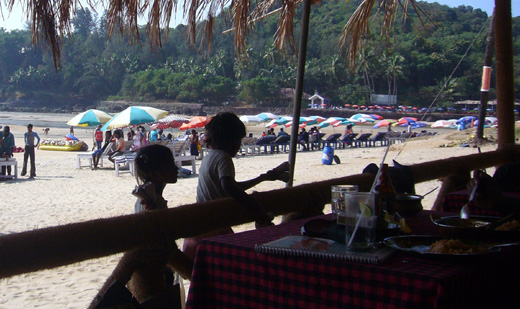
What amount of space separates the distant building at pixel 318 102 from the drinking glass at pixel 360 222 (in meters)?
76.8

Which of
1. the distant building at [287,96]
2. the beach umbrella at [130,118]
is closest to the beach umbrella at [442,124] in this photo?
the beach umbrella at [130,118]

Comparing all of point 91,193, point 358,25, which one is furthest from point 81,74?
point 358,25

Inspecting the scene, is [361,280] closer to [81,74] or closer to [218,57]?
[218,57]

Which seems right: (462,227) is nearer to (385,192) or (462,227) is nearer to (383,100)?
(385,192)

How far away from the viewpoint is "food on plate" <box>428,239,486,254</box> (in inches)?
58.7

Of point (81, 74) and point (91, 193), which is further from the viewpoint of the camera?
point (81, 74)

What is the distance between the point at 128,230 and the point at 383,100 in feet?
275

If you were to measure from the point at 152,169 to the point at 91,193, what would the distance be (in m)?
9.18

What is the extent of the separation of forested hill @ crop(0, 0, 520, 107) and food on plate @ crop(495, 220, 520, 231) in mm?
71073

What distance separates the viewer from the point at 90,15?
2.83 m

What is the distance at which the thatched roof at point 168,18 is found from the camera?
102 inches

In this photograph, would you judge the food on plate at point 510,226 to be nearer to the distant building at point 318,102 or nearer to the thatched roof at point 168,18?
the thatched roof at point 168,18

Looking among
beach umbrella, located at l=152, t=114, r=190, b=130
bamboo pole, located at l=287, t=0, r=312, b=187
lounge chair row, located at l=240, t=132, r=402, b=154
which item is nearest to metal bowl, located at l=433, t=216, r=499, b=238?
bamboo pole, located at l=287, t=0, r=312, b=187

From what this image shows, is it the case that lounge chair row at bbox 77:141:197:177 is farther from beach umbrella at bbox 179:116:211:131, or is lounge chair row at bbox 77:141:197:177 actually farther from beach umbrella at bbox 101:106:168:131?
beach umbrella at bbox 179:116:211:131
